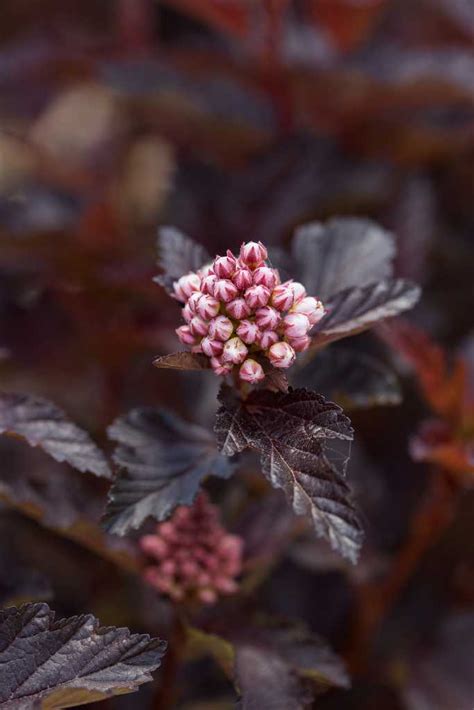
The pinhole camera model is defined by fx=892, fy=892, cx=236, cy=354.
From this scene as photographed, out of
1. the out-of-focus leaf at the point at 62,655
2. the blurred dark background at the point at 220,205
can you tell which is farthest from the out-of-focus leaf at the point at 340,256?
the out-of-focus leaf at the point at 62,655

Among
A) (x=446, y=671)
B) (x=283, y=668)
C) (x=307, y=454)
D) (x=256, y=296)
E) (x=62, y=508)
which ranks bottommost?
(x=446, y=671)

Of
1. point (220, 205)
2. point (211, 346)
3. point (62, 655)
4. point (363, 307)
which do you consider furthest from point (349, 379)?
point (220, 205)

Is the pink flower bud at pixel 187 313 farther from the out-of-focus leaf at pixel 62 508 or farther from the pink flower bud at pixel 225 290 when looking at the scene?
the out-of-focus leaf at pixel 62 508

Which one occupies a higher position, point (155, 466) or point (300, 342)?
point (300, 342)

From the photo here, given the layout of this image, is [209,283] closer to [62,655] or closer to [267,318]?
[267,318]

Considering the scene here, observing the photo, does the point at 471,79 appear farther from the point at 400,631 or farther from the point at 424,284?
the point at 400,631

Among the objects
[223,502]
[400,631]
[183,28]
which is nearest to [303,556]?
[223,502]
